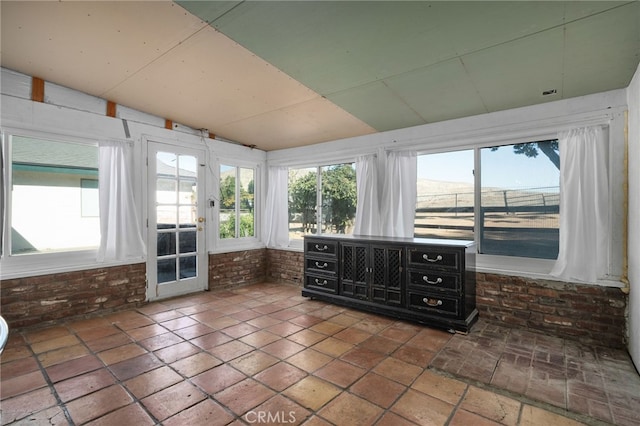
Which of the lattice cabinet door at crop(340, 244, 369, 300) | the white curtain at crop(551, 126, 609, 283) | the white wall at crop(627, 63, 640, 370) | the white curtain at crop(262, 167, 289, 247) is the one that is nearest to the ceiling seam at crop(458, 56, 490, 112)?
the white curtain at crop(551, 126, 609, 283)

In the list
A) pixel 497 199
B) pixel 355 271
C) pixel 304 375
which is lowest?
pixel 304 375

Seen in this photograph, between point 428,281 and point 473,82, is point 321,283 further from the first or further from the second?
point 473,82

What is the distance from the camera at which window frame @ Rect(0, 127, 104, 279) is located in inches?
121

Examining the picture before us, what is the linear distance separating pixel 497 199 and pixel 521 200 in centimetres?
23

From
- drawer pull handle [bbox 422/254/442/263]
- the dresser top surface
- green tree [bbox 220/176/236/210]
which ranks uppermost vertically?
green tree [bbox 220/176/236/210]

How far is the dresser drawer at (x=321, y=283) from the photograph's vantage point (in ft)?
13.4

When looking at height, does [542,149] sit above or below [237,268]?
above

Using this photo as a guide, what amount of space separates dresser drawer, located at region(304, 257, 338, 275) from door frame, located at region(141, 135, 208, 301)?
1629mm

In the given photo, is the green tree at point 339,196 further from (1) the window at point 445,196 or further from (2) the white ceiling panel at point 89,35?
(2) the white ceiling panel at point 89,35

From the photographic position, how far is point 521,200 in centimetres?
A: 339

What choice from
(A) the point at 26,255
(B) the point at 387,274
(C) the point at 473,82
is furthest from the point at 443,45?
(A) the point at 26,255

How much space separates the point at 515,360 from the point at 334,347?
153cm

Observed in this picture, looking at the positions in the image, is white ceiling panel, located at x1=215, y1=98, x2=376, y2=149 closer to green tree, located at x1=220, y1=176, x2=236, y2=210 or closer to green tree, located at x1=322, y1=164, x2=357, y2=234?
green tree, located at x1=322, y1=164, x2=357, y2=234

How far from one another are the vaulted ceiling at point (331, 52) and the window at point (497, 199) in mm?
574
